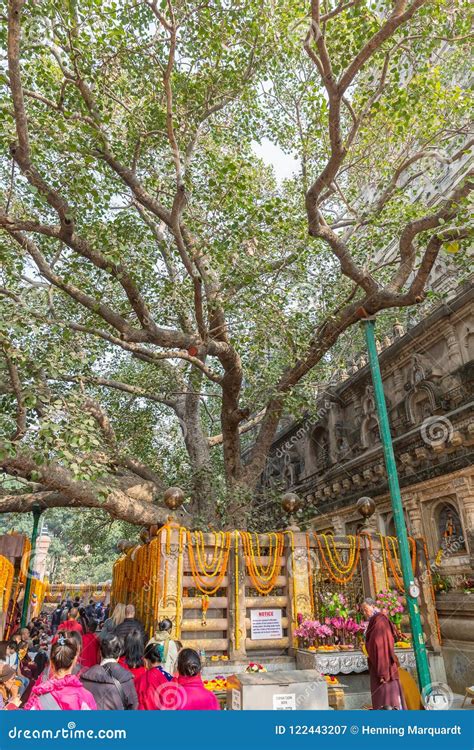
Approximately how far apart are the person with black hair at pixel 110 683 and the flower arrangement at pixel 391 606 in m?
5.96

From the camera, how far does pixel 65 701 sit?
340 cm

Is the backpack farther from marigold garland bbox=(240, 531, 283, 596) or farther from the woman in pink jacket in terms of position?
marigold garland bbox=(240, 531, 283, 596)

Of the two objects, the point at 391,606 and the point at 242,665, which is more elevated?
the point at 391,606

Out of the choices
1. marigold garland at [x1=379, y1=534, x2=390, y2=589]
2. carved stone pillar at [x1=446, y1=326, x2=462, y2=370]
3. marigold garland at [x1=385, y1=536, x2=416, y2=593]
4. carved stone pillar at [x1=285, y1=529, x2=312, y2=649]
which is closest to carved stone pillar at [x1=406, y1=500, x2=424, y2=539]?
marigold garland at [x1=385, y1=536, x2=416, y2=593]

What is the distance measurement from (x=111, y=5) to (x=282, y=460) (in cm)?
1812

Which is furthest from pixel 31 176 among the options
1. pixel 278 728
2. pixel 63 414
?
pixel 278 728

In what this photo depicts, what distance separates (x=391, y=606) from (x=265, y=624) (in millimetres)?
2350

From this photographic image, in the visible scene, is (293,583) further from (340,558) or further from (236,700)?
(236,700)

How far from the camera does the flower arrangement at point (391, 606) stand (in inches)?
360

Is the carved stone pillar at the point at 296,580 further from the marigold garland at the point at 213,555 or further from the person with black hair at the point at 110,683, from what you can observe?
the person with black hair at the point at 110,683

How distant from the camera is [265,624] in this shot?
888 cm

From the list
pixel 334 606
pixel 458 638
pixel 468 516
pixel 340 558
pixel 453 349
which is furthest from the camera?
pixel 453 349

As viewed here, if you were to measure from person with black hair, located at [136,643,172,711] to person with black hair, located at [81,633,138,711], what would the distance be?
22 cm

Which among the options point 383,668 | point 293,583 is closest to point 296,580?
point 293,583
